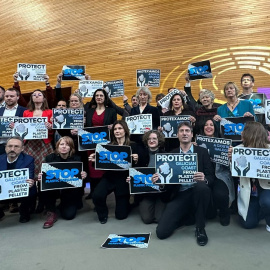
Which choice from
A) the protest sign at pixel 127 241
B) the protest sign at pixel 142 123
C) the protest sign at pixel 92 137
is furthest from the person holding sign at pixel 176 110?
the protest sign at pixel 127 241

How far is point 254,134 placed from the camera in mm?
2461

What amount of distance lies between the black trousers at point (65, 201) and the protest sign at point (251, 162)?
5.89 ft

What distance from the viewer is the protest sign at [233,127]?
118 inches

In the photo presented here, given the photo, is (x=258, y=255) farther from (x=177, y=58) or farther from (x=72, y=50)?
(x=72, y=50)

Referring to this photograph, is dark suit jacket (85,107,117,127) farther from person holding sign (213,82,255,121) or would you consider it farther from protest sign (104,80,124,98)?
person holding sign (213,82,255,121)

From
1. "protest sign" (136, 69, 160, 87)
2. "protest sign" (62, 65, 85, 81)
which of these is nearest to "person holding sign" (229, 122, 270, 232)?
"protest sign" (136, 69, 160, 87)

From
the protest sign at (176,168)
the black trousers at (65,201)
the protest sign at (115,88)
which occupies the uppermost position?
the protest sign at (115,88)

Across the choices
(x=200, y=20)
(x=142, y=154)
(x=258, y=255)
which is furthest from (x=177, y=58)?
(x=258, y=255)

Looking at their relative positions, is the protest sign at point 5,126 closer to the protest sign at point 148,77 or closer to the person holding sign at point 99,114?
the person holding sign at point 99,114

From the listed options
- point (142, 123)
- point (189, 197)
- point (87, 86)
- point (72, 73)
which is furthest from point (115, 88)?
point (189, 197)

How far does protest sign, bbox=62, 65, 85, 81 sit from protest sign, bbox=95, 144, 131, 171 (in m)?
1.78

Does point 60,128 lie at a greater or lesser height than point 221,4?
lesser

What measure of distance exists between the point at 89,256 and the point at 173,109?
2.16 m

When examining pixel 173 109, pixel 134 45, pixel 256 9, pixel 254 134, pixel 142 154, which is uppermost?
pixel 256 9
